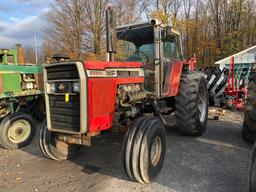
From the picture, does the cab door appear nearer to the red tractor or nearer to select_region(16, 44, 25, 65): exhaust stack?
the red tractor

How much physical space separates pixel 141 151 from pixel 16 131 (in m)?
3.38

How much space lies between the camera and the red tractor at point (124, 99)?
3787 mm

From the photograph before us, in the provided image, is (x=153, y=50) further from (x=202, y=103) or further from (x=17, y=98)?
(x=17, y=98)

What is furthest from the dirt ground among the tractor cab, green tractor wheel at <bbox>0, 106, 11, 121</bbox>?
green tractor wheel at <bbox>0, 106, 11, 121</bbox>

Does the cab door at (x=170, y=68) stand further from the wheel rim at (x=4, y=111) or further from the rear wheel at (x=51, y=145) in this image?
the wheel rim at (x=4, y=111)

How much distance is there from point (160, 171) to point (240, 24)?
32434 millimetres

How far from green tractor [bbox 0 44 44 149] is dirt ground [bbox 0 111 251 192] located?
310 millimetres

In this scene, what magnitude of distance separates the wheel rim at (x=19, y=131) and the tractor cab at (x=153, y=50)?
8.44 ft

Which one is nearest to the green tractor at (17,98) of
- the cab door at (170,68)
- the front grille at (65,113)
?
the front grille at (65,113)

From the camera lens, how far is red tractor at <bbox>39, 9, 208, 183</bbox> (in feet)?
12.4

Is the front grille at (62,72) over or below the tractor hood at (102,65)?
below

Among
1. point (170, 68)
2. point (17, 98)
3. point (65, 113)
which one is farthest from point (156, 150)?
point (17, 98)

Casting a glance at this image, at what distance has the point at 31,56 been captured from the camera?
32219 mm

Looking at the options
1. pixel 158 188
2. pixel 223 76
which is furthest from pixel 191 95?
pixel 223 76
